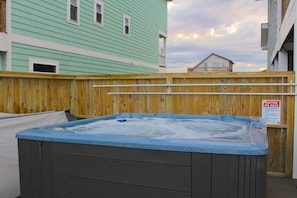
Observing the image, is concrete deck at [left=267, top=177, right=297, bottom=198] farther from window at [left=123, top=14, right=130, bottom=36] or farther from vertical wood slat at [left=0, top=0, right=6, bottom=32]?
window at [left=123, top=14, right=130, bottom=36]

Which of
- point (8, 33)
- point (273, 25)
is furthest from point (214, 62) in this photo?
point (8, 33)

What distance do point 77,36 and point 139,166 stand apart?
5.91 metres

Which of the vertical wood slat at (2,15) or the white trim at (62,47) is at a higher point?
the vertical wood slat at (2,15)

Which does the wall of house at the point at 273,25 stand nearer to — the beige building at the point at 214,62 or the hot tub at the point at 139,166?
the hot tub at the point at 139,166

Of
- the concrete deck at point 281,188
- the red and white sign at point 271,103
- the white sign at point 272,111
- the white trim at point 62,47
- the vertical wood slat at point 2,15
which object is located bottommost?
the concrete deck at point 281,188

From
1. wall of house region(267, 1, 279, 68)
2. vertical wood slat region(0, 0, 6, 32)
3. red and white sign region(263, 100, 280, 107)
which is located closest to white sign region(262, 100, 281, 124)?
red and white sign region(263, 100, 280, 107)

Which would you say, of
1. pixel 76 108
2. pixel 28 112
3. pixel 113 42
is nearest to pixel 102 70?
pixel 113 42

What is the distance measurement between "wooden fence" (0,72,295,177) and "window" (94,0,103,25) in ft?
11.0

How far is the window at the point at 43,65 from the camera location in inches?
236

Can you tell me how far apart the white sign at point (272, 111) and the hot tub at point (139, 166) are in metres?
1.86

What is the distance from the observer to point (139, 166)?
2088mm

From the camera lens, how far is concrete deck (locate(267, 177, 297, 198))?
11.5 feet

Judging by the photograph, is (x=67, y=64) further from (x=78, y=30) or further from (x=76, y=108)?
(x=76, y=108)

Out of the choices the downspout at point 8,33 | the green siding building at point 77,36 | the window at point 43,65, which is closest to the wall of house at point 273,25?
the green siding building at point 77,36
